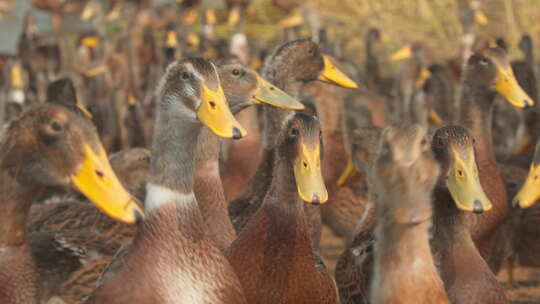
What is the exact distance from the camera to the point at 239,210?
525 cm

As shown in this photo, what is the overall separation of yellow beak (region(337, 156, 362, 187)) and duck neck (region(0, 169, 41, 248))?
8.20 feet

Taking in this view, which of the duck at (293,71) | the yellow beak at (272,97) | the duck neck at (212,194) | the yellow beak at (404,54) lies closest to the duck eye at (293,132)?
the duck neck at (212,194)

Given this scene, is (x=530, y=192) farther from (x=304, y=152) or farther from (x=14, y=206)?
(x=14, y=206)

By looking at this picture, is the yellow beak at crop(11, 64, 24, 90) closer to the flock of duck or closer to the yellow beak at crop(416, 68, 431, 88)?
the yellow beak at crop(416, 68, 431, 88)

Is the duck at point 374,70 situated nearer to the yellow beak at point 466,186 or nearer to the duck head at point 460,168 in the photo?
the duck head at point 460,168

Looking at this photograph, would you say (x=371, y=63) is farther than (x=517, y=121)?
Yes

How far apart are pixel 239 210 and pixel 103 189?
1698mm

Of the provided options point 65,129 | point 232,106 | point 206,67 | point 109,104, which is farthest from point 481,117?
point 109,104

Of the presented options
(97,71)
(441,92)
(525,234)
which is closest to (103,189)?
(525,234)

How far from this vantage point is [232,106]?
530 centimetres

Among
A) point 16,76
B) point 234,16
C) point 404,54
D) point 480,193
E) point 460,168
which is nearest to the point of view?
point 480,193

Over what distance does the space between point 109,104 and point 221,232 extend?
618 centimetres

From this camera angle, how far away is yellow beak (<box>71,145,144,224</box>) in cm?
358

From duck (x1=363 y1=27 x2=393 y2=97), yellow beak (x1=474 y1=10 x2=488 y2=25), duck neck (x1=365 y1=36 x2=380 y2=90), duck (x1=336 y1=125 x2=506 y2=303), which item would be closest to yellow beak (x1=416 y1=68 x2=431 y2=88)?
duck (x1=363 y1=27 x2=393 y2=97)
